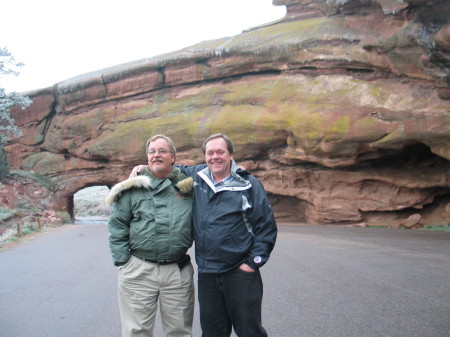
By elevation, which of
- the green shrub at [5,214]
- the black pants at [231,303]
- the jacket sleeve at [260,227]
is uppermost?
the jacket sleeve at [260,227]

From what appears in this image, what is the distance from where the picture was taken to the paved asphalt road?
15.1 ft

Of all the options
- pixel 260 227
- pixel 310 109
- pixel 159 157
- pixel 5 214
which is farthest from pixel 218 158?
pixel 5 214

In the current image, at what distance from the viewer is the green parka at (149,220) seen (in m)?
3.23

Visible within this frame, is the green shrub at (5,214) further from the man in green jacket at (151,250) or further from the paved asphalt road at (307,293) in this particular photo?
the man in green jacket at (151,250)

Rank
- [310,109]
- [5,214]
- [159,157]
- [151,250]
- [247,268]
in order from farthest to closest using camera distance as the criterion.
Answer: [5,214] → [310,109] → [159,157] → [151,250] → [247,268]

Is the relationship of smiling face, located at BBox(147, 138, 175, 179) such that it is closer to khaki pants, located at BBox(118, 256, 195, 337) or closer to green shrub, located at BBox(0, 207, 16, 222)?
khaki pants, located at BBox(118, 256, 195, 337)

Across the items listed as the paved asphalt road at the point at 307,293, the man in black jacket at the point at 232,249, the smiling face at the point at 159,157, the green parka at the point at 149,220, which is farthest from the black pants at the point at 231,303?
the paved asphalt road at the point at 307,293

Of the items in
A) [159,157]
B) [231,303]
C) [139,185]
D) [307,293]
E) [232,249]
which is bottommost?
[307,293]

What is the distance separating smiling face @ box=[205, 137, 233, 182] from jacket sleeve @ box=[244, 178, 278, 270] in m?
0.31

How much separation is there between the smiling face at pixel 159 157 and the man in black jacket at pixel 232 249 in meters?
0.39

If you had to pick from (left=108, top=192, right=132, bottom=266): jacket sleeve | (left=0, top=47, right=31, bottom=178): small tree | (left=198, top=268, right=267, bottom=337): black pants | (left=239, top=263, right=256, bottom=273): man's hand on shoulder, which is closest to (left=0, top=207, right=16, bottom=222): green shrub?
(left=0, top=47, right=31, bottom=178): small tree

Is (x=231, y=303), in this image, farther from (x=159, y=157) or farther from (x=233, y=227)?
(x=159, y=157)

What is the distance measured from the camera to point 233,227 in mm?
3094

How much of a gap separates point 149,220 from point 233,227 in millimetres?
708
